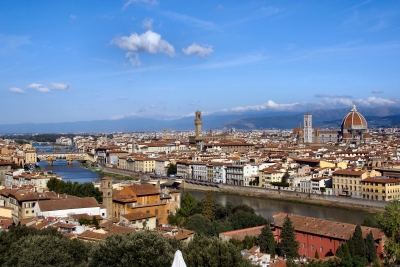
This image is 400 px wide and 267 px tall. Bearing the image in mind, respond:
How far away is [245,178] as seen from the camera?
28.5 m

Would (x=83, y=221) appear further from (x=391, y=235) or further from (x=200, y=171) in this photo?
(x=200, y=171)

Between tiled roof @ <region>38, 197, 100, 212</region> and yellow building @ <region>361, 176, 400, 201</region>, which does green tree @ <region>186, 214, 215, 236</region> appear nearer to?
tiled roof @ <region>38, 197, 100, 212</region>

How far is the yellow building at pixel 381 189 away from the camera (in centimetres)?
2086

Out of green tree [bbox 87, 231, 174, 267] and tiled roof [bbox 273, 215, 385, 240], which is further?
tiled roof [bbox 273, 215, 385, 240]

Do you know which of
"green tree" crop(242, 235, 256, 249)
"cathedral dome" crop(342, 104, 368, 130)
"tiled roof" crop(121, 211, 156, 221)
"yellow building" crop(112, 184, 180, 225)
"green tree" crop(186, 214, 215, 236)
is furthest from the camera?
"cathedral dome" crop(342, 104, 368, 130)

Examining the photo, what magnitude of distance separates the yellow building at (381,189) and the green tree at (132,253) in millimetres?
15066

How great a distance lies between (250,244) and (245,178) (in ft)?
55.5

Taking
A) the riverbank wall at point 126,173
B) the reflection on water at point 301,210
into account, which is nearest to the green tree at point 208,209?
the reflection on water at point 301,210

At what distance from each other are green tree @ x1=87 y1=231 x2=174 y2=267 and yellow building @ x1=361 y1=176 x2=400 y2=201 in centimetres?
1507

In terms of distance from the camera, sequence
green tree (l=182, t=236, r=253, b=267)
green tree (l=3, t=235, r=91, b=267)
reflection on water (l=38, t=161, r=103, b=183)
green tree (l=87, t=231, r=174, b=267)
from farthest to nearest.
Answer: reflection on water (l=38, t=161, r=103, b=183)
green tree (l=3, t=235, r=91, b=267)
green tree (l=182, t=236, r=253, b=267)
green tree (l=87, t=231, r=174, b=267)

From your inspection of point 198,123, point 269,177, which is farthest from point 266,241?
point 198,123

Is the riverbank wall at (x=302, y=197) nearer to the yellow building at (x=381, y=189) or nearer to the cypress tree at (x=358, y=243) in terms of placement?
the yellow building at (x=381, y=189)

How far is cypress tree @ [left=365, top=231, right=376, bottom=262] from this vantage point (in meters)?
11.0

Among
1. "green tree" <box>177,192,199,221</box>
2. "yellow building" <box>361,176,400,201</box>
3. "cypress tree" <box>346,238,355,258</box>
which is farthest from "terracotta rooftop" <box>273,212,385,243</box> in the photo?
"yellow building" <box>361,176,400,201</box>
